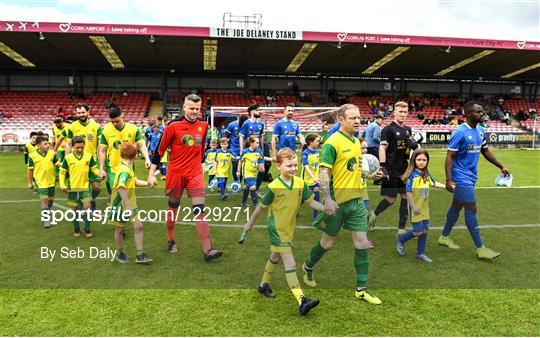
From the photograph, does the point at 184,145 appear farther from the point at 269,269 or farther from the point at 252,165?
the point at 252,165

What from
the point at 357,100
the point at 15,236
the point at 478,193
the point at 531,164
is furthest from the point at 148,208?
the point at 357,100

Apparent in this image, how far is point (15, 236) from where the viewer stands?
6.96 m

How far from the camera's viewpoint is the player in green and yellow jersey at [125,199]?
5430 mm

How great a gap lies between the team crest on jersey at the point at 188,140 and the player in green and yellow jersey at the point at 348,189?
2.33 meters

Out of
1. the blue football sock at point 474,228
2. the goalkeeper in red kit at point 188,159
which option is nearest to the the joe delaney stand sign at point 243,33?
the goalkeeper in red kit at point 188,159

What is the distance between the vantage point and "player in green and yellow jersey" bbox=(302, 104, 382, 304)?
432 centimetres

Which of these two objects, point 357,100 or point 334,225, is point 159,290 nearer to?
point 334,225

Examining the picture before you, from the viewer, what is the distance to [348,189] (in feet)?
14.5

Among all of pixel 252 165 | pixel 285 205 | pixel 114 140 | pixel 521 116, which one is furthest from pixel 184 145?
pixel 521 116

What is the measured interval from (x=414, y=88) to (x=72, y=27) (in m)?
33.7

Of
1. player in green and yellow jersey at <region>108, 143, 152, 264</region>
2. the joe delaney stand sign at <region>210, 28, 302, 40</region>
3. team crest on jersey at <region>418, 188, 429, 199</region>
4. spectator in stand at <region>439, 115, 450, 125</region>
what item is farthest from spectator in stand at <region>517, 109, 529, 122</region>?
player in green and yellow jersey at <region>108, 143, 152, 264</region>

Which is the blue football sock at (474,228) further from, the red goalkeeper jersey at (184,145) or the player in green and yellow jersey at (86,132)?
the player in green and yellow jersey at (86,132)

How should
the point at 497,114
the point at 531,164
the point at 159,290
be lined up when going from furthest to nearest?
1. the point at 497,114
2. the point at 531,164
3. the point at 159,290

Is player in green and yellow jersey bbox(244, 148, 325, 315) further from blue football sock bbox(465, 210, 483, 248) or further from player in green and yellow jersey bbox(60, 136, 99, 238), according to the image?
player in green and yellow jersey bbox(60, 136, 99, 238)
